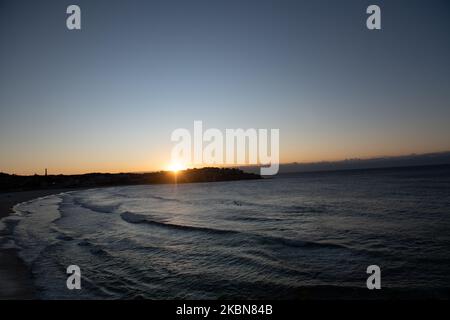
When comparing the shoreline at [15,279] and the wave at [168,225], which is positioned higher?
the shoreline at [15,279]

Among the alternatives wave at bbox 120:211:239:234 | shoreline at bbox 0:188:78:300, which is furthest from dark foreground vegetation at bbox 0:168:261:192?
shoreline at bbox 0:188:78:300

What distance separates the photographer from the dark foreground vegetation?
3506 inches

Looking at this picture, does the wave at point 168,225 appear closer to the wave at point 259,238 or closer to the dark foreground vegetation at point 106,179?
the wave at point 259,238

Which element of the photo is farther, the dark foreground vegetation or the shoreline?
the dark foreground vegetation

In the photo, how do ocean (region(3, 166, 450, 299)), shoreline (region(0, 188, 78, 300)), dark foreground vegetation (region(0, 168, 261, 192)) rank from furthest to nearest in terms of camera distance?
1. dark foreground vegetation (region(0, 168, 261, 192))
2. ocean (region(3, 166, 450, 299))
3. shoreline (region(0, 188, 78, 300))

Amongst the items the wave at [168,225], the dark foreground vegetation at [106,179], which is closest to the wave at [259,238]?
the wave at [168,225]

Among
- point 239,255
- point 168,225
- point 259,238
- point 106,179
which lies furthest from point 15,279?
point 106,179

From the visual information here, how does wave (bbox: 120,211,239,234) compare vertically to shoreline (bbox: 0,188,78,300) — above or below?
below

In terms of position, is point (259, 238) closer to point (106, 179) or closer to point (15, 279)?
point (15, 279)

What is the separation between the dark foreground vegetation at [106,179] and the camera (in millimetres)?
89062

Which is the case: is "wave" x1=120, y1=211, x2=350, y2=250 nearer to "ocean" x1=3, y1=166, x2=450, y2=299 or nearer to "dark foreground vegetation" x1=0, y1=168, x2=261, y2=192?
"ocean" x1=3, y1=166, x2=450, y2=299

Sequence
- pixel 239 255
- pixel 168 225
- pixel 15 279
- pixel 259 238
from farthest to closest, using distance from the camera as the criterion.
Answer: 1. pixel 168 225
2. pixel 259 238
3. pixel 239 255
4. pixel 15 279

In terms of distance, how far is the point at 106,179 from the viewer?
11606 cm
